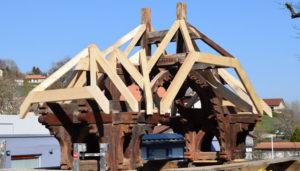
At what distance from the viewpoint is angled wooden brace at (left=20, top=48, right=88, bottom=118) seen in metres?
15.8

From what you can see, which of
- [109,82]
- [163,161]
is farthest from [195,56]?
[163,161]

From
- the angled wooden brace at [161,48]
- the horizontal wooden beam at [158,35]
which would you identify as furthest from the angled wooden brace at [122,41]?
the angled wooden brace at [161,48]

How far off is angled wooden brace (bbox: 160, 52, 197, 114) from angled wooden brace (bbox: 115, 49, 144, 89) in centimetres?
84

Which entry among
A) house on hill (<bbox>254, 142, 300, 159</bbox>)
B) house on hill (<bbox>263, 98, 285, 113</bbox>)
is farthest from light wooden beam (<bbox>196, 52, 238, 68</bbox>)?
house on hill (<bbox>263, 98, 285, 113</bbox>)

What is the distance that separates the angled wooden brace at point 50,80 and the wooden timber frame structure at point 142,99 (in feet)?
0.10

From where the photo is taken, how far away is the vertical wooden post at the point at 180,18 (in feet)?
62.7

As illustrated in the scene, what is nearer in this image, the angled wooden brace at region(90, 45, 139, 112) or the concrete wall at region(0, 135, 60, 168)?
the angled wooden brace at region(90, 45, 139, 112)

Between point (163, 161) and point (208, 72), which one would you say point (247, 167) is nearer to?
point (208, 72)

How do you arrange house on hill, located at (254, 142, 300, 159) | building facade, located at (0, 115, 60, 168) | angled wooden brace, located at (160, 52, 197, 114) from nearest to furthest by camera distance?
angled wooden brace, located at (160, 52, 197, 114)
building facade, located at (0, 115, 60, 168)
house on hill, located at (254, 142, 300, 159)

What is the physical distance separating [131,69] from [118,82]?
1183mm

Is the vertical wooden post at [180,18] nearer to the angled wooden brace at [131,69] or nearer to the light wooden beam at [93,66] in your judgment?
the angled wooden brace at [131,69]

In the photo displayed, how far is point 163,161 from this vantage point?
2302 cm

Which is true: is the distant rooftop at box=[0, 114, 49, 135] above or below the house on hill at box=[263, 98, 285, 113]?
below

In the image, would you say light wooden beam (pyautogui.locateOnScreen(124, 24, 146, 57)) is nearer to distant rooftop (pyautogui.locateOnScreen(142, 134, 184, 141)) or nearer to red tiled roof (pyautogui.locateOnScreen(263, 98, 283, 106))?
distant rooftop (pyautogui.locateOnScreen(142, 134, 184, 141))
